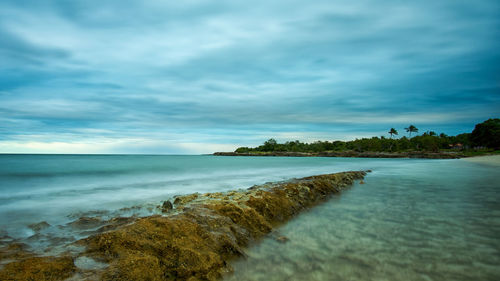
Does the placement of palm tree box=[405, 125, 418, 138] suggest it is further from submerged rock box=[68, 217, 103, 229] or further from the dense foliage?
submerged rock box=[68, 217, 103, 229]

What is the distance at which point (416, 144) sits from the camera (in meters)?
121

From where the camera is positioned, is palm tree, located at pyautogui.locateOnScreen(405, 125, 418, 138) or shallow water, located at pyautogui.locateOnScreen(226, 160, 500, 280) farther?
palm tree, located at pyautogui.locateOnScreen(405, 125, 418, 138)

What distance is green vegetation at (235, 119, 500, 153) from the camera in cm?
8268

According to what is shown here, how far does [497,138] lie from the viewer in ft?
258

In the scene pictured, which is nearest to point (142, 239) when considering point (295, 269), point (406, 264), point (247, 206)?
point (295, 269)

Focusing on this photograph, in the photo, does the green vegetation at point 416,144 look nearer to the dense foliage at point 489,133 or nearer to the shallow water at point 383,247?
the dense foliage at point 489,133

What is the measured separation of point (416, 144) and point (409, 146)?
12.2ft

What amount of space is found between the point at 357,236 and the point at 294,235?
1323 mm

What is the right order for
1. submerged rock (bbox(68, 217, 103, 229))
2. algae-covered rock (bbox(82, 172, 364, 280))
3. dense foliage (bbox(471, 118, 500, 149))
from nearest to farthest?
1. algae-covered rock (bbox(82, 172, 364, 280))
2. submerged rock (bbox(68, 217, 103, 229))
3. dense foliage (bbox(471, 118, 500, 149))

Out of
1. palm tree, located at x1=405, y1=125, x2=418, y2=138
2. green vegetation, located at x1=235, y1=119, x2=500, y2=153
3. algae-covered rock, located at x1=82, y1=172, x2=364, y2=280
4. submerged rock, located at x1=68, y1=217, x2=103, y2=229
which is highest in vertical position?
palm tree, located at x1=405, y1=125, x2=418, y2=138

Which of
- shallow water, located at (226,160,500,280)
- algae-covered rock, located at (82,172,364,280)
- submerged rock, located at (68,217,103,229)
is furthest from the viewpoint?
submerged rock, located at (68,217,103,229)

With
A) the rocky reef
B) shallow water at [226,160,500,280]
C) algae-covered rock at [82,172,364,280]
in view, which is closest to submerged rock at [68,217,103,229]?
the rocky reef

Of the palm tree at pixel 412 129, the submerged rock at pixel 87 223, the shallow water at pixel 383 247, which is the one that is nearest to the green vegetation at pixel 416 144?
the palm tree at pixel 412 129

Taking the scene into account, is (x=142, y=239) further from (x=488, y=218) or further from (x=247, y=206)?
(x=488, y=218)
